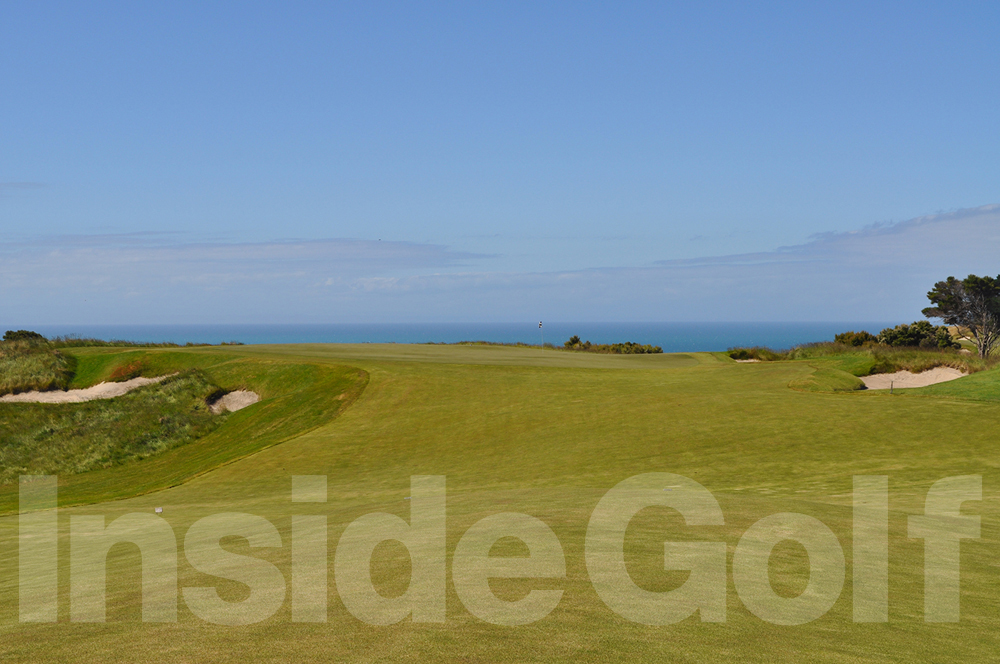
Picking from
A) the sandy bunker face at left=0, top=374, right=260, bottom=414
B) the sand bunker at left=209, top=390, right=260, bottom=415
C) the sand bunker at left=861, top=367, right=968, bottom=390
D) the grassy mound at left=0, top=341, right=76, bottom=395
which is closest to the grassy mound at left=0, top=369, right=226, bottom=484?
the sand bunker at left=209, top=390, right=260, bottom=415

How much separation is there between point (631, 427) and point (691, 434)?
1.98 meters

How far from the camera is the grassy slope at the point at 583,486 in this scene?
552 cm

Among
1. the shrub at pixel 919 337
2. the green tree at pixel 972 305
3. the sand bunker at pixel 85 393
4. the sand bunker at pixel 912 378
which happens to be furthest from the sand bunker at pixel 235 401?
the green tree at pixel 972 305

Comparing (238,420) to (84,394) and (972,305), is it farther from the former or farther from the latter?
(972,305)

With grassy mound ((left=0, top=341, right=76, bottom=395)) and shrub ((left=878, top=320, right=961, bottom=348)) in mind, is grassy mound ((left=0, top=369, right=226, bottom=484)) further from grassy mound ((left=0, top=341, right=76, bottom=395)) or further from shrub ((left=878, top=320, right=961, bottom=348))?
shrub ((left=878, top=320, right=961, bottom=348))

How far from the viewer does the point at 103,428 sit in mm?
31422

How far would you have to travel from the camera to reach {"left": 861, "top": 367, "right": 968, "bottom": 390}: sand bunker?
125 feet

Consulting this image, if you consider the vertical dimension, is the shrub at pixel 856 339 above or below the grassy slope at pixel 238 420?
above

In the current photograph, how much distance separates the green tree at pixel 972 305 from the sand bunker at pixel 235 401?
64960 millimetres

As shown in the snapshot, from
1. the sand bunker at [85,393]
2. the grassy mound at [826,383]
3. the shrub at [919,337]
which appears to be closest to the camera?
the grassy mound at [826,383]

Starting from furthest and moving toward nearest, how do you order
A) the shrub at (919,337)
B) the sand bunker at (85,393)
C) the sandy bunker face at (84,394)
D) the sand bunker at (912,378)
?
the shrub at (919,337), the sand bunker at (85,393), the sandy bunker face at (84,394), the sand bunker at (912,378)

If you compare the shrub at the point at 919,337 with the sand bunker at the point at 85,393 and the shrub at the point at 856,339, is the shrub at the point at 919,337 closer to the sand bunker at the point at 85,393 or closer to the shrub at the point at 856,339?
the shrub at the point at 856,339

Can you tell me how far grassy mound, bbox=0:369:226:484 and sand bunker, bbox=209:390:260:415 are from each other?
61cm

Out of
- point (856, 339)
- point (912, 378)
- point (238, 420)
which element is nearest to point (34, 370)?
point (238, 420)
